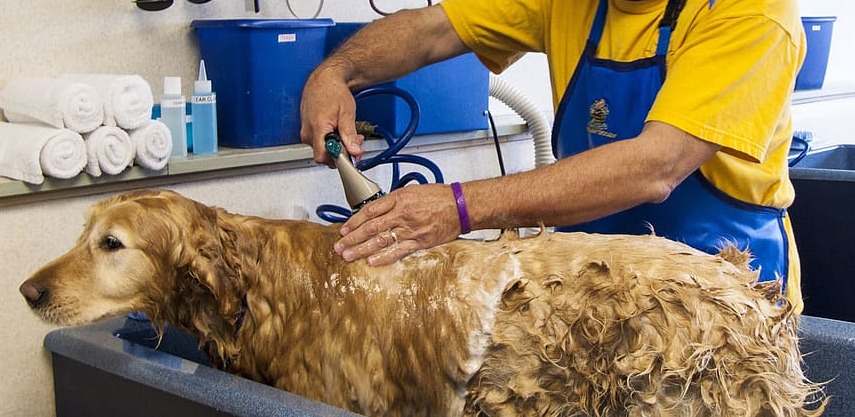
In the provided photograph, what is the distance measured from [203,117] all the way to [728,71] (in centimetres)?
104

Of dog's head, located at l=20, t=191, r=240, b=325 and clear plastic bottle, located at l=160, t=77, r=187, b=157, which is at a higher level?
clear plastic bottle, located at l=160, t=77, r=187, b=157

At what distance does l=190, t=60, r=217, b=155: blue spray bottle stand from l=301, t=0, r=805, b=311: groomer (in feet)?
0.98

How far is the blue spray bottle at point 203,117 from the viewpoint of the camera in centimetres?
195

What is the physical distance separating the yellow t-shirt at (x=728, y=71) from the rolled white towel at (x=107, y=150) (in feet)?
2.68

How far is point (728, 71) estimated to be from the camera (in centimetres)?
143

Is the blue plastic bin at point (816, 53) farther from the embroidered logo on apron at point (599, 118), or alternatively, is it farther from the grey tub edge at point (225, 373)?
the grey tub edge at point (225, 373)

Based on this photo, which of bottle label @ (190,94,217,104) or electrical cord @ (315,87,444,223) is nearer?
bottle label @ (190,94,217,104)

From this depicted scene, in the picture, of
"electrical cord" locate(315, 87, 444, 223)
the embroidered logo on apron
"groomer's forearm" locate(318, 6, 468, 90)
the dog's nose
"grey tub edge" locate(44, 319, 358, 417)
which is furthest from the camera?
"electrical cord" locate(315, 87, 444, 223)

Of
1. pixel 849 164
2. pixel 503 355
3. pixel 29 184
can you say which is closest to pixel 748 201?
pixel 503 355

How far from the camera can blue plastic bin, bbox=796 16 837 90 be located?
3.57 m

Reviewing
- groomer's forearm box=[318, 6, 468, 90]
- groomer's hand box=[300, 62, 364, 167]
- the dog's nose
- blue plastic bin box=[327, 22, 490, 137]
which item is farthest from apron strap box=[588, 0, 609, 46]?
the dog's nose

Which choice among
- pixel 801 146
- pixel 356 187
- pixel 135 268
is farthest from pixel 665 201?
pixel 801 146

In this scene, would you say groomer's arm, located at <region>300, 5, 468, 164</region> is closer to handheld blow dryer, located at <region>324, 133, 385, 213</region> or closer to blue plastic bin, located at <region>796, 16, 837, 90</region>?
handheld blow dryer, located at <region>324, 133, 385, 213</region>

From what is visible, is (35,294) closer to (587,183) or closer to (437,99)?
(587,183)
